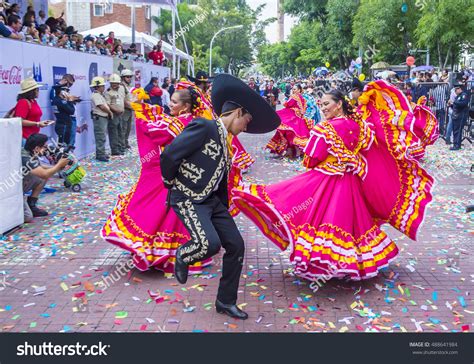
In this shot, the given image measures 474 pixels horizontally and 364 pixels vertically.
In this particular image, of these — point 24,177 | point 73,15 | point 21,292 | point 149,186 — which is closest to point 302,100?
point 24,177

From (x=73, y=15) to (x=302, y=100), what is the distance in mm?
33401

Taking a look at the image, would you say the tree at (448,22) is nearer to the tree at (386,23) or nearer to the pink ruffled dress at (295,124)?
the tree at (386,23)

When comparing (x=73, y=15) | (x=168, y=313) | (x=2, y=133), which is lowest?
(x=168, y=313)

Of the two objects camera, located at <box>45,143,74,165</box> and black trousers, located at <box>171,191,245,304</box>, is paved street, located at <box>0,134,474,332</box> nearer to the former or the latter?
black trousers, located at <box>171,191,245,304</box>

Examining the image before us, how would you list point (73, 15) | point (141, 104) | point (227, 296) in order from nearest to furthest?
point (227, 296) → point (141, 104) → point (73, 15)

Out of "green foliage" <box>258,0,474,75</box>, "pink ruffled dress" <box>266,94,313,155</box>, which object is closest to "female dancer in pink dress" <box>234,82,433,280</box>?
"pink ruffled dress" <box>266,94,313,155</box>

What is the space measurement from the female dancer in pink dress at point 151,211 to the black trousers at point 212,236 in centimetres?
102

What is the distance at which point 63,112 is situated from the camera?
10.6m

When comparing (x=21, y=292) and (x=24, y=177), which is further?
(x=24, y=177)

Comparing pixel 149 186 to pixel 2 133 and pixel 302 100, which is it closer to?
pixel 2 133

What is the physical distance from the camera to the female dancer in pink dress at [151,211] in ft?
16.8

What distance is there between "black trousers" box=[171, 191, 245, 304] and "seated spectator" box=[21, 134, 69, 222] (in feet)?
11.6

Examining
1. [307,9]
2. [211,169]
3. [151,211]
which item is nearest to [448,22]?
[307,9]
